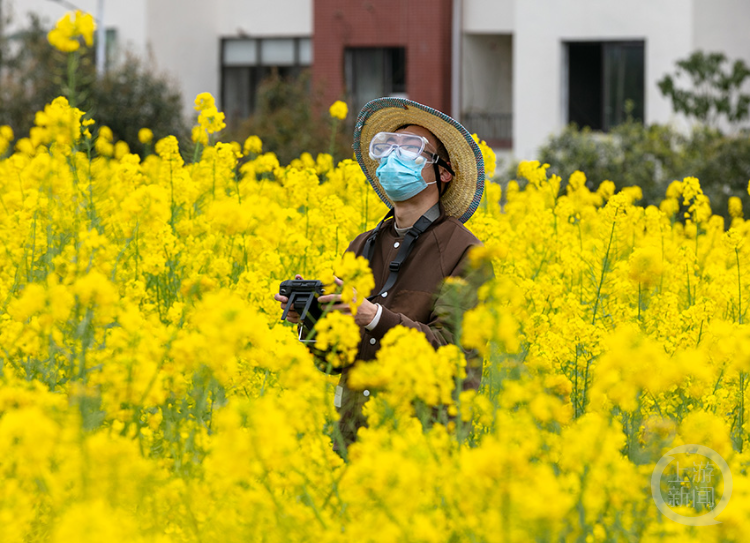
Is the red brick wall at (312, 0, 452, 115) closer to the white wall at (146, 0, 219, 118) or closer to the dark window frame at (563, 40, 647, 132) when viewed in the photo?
the dark window frame at (563, 40, 647, 132)

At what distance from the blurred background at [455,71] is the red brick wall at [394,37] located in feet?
0.09

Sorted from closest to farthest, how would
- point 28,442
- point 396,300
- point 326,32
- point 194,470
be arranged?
point 28,442 → point 194,470 → point 396,300 → point 326,32

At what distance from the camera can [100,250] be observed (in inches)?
157

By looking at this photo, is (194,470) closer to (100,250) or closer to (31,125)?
(100,250)

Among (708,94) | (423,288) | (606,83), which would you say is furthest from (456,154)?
(606,83)

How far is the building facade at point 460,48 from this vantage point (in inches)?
702

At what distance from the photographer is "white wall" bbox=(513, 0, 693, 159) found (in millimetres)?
17656

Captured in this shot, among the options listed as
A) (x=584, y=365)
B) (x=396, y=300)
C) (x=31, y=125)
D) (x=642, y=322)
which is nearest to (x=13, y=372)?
(x=396, y=300)

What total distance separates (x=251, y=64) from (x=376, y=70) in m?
3.27

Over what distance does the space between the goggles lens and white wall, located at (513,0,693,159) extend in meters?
14.5

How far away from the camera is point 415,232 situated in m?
3.66

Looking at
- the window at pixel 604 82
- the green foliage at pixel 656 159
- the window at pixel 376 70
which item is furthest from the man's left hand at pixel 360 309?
the window at pixel 376 70

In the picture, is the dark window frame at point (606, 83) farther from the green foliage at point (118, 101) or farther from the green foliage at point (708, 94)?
the green foliage at point (118, 101)

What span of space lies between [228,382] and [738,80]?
13815mm
